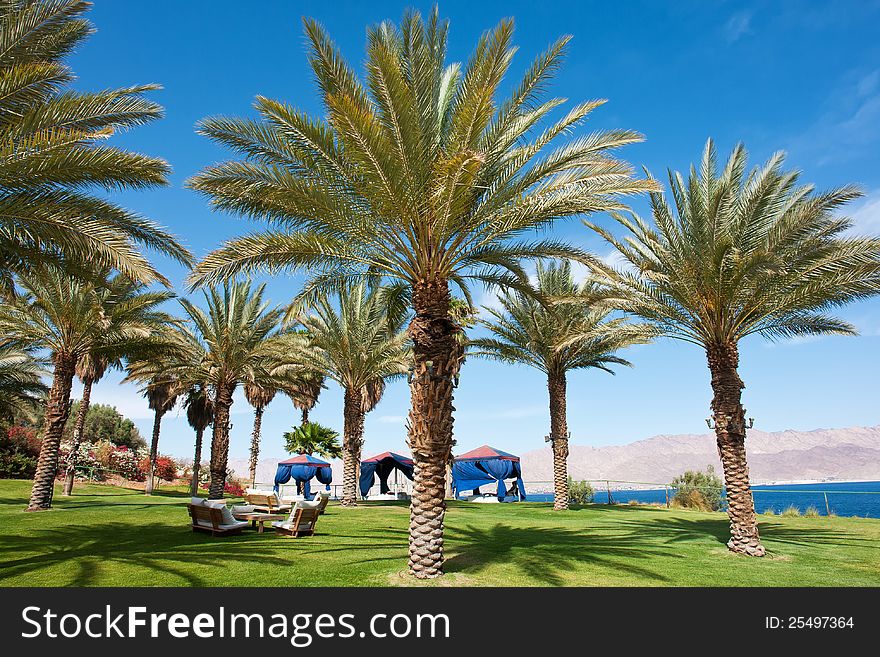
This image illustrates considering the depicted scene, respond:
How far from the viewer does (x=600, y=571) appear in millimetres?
8891

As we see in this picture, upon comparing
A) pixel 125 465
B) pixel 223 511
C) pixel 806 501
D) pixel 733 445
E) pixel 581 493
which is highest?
pixel 733 445

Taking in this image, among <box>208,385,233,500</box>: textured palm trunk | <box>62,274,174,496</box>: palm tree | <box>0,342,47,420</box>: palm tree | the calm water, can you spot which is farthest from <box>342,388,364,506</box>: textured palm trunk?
<box>0,342,47,420</box>: palm tree

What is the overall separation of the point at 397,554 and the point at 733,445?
8.16 m

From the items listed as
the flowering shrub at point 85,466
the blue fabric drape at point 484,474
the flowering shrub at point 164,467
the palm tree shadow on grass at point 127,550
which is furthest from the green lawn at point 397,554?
the flowering shrub at point 164,467

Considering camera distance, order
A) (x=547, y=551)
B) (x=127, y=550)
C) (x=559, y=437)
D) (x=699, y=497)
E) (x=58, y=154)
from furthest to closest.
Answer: (x=699, y=497) < (x=559, y=437) < (x=547, y=551) < (x=127, y=550) < (x=58, y=154)

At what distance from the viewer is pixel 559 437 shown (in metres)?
22.9

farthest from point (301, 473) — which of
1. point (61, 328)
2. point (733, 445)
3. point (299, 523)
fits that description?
point (733, 445)

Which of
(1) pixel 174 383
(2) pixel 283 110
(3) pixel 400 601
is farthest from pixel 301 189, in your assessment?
(1) pixel 174 383

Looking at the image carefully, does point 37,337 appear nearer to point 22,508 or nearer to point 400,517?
point 22,508

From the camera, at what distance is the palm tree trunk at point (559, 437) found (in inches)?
882

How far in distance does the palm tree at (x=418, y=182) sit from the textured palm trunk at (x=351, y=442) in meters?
13.9

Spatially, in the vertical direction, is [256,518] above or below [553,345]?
below

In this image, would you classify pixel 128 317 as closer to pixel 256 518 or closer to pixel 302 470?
pixel 256 518

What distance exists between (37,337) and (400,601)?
17.2 metres
